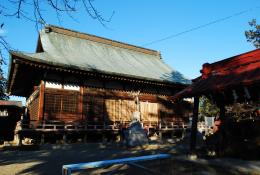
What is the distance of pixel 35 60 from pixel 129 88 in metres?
7.46

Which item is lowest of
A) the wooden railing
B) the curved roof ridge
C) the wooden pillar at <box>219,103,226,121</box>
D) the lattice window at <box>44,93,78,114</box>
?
the wooden railing

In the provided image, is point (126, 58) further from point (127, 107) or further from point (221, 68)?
point (221, 68)

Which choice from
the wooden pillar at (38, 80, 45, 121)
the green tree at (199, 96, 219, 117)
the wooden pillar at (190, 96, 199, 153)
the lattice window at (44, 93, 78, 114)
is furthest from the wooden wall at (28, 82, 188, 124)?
the green tree at (199, 96, 219, 117)

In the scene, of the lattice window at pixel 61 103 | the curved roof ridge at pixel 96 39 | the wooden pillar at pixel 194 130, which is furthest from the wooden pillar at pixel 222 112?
the curved roof ridge at pixel 96 39

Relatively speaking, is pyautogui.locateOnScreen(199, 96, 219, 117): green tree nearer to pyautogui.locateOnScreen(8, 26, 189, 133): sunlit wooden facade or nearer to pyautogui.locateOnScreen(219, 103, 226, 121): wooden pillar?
pyautogui.locateOnScreen(8, 26, 189, 133): sunlit wooden facade

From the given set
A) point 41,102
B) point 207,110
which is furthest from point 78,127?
point 207,110

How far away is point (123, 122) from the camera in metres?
18.6

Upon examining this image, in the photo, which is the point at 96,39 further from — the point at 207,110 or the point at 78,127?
the point at 207,110

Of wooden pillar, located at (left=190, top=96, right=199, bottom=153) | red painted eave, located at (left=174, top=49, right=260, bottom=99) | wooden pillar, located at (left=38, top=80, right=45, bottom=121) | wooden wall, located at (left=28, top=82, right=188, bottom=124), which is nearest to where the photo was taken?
red painted eave, located at (left=174, top=49, right=260, bottom=99)

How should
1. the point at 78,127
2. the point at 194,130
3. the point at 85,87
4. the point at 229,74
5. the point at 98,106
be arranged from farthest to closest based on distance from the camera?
the point at 98,106 → the point at 85,87 → the point at 78,127 → the point at 194,130 → the point at 229,74

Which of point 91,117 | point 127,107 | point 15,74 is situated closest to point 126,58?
point 127,107

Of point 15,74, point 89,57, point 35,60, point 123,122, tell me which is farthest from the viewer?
point 89,57

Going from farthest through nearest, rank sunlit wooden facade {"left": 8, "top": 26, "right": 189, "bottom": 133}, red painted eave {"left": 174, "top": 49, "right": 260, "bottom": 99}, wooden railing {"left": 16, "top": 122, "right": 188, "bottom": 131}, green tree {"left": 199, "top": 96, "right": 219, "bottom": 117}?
green tree {"left": 199, "top": 96, "right": 219, "bottom": 117}
sunlit wooden facade {"left": 8, "top": 26, "right": 189, "bottom": 133}
wooden railing {"left": 16, "top": 122, "right": 188, "bottom": 131}
red painted eave {"left": 174, "top": 49, "right": 260, "bottom": 99}

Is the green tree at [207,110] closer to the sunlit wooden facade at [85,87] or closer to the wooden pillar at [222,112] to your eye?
the sunlit wooden facade at [85,87]
